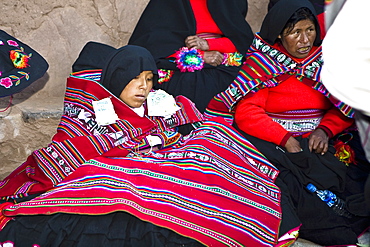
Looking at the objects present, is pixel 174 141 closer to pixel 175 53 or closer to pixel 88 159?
pixel 88 159

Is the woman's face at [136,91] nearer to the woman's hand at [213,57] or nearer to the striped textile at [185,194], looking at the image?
the striped textile at [185,194]

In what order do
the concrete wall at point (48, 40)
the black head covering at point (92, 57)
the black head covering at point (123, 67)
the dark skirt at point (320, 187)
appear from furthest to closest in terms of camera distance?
the concrete wall at point (48, 40) → the black head covering at point (92, 57) → the black head covering at point (123, 67) → the dark skirt at point (320, 187)

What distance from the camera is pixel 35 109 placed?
149 inches

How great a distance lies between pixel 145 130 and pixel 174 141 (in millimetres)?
212

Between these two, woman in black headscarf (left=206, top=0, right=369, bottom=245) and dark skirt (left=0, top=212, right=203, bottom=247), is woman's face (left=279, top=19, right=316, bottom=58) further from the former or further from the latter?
dark skirt (left=0, top=212, right=203, bottom=247)

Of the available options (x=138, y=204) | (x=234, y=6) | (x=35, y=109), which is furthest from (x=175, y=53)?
(x=138, y=204)

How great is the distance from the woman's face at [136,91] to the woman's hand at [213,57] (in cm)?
86

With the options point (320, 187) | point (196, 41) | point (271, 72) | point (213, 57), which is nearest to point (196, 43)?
point (196, 41)

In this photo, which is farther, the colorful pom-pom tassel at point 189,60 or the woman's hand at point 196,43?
the woman's hand at point 196,43

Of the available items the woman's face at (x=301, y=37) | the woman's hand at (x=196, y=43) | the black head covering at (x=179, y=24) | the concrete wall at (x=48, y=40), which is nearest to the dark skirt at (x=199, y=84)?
the woman's hand at (x=196, y=43)

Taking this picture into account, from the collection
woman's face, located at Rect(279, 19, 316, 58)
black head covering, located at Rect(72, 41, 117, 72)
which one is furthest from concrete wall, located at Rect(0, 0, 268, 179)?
woman's face, located at Rect(279, 19, 316, 58)

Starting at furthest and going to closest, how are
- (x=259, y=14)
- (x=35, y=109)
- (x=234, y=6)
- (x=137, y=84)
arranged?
1. (x=259, y=14)
2. (x=234, y=6)
3. (x=35, y=109)
4. (x=137, y=84)

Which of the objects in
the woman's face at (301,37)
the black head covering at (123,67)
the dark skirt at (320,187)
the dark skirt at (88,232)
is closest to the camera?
the dark skirt at (88,232)

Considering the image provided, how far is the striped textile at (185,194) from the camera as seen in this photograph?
2572 mm
